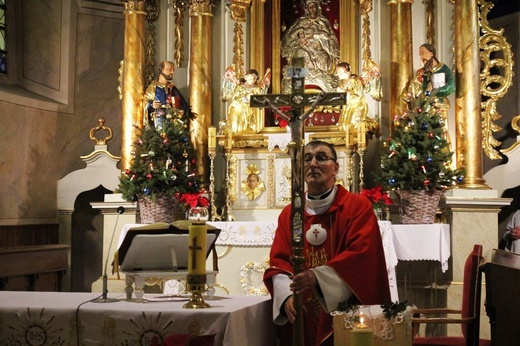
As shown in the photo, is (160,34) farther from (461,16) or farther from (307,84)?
(461,16)

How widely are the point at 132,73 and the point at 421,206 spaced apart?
4.27 meters

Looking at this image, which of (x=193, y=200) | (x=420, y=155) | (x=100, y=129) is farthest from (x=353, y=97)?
(x=100, y=129)

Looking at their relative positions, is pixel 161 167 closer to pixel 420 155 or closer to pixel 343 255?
pixel 420 155

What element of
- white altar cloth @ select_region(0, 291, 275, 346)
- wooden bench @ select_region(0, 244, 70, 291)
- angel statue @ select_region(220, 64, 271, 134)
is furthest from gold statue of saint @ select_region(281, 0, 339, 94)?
white altar cloth @ select_region(0, 291, 275, 346)

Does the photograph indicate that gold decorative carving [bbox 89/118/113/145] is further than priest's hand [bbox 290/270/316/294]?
Yes

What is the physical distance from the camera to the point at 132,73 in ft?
34.7

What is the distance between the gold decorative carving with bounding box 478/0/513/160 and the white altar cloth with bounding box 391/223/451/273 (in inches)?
78.8

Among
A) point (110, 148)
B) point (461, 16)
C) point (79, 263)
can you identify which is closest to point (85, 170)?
point (110, 148)

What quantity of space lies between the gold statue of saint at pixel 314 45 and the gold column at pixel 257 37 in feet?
0.98

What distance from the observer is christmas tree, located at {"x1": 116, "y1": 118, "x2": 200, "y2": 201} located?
9.47 meters

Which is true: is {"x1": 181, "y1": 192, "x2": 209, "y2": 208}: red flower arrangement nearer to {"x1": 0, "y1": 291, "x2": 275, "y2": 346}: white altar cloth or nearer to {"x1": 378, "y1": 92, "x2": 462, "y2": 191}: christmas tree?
{"x1": 378, "y1": 92, "x2": 462, "y2": 191}: christmas tree

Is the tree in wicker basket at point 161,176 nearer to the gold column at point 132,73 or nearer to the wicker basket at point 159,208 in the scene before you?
the wicker basket at point 159,208

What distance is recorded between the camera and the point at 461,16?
9.70m

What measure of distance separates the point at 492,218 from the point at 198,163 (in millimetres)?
3757
